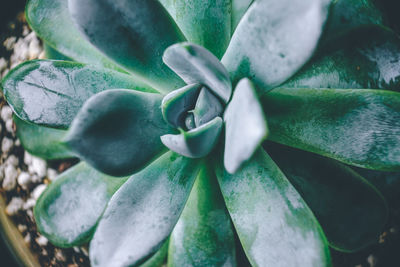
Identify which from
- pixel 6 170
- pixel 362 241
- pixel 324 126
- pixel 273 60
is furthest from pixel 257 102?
pixel 6 170

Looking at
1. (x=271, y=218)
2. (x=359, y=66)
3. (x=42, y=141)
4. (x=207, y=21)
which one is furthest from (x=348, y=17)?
(x=42, y=141)

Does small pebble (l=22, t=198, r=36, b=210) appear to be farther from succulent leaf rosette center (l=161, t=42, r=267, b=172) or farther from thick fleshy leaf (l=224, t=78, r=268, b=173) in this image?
thick fleshy leaf (l=224, t=78, r=268, b=173)

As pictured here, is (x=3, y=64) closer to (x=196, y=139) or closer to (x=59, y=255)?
(x=59, y=255)

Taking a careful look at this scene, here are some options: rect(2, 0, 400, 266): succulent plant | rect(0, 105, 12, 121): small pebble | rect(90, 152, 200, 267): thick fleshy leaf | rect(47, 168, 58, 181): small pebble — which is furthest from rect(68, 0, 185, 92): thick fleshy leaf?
rect(0, 105, 12, 121): small pebble

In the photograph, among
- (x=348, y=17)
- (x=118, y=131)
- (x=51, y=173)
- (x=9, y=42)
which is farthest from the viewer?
(x=9, y=42)

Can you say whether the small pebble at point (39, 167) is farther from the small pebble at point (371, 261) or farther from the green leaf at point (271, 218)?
the small pebble at point (371, 261)

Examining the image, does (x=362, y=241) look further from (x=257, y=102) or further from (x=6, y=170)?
(x=6, y=170)
